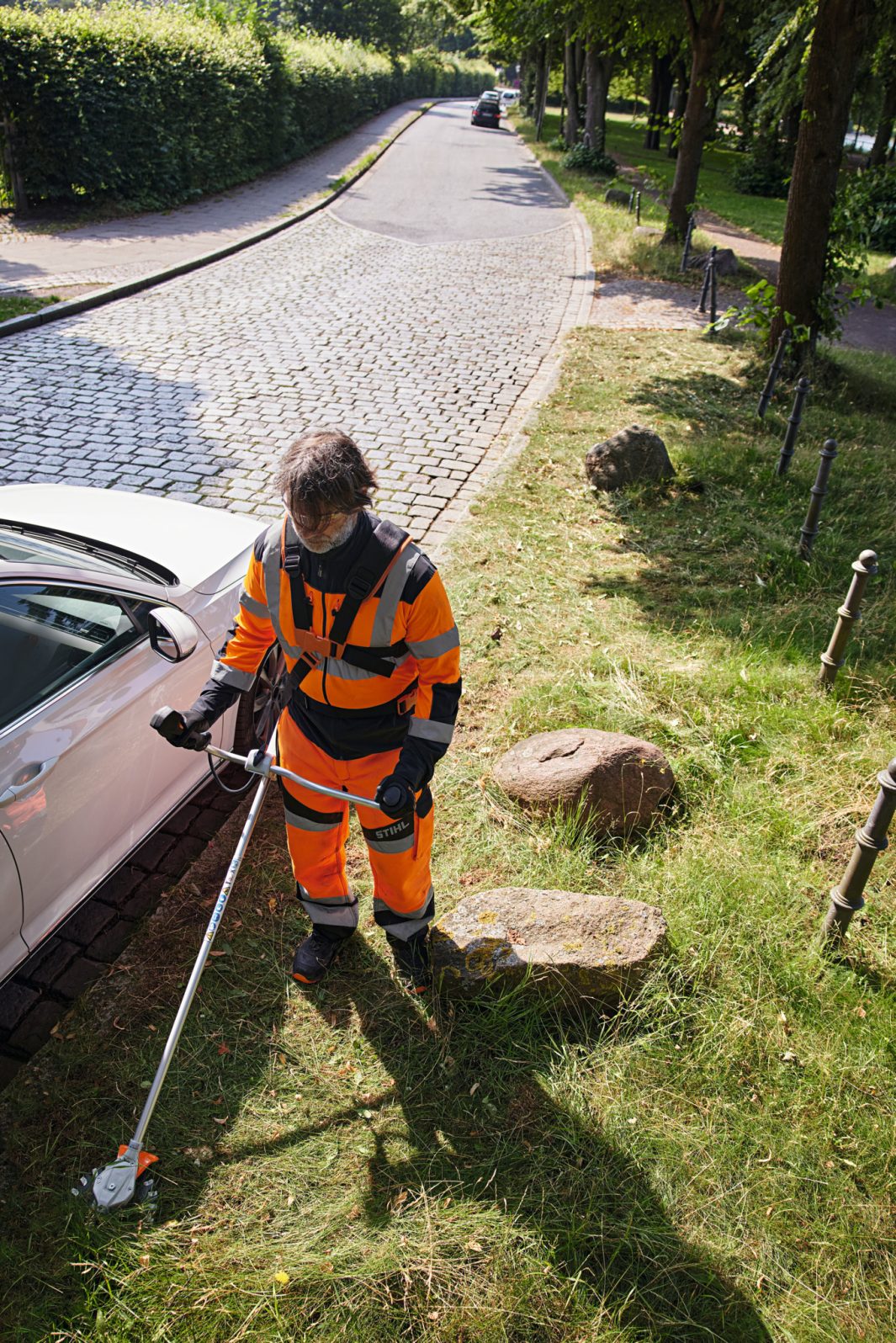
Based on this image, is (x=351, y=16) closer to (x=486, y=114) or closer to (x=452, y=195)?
(x=486, y=114)

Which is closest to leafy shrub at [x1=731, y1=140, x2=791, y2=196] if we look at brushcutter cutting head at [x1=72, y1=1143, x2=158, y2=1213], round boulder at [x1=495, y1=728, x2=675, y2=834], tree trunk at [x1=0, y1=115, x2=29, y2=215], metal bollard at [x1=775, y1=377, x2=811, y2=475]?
tree trunk at [x1=0, y1=115, x2=29, y2=215]

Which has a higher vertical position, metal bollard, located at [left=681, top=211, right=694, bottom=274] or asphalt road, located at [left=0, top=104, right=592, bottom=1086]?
metal bollard, located at [left=681, top=211, right=694, bottom=274]

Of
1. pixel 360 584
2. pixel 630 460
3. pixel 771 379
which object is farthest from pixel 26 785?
pixel 771 379

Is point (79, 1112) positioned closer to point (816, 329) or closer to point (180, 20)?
point (816, 329)

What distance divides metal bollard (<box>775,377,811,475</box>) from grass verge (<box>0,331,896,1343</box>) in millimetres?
3506

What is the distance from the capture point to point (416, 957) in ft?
11.5

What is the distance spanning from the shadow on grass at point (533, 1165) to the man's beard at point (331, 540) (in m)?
1.75

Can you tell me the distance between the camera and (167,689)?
380 centimetres

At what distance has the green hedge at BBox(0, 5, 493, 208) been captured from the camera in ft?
51.4

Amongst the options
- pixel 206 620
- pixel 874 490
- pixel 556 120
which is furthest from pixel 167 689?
pixel 556 120

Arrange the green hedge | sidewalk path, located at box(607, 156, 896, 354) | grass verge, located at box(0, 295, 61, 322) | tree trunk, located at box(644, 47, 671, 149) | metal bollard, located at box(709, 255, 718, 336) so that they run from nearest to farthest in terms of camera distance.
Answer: grass verge, located at box(0, 295, 61, 322), metal bollard, located at box(709, 255, 718, 336), sidewalk path, located at box(607, 156, 896, 354), the green hedge, tree trunk, located at box(644, 47, 671, 149)

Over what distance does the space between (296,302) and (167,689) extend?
11.0 m

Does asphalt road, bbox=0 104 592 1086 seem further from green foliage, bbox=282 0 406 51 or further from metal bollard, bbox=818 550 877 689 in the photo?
green foliage, bbox=282 0 406 51

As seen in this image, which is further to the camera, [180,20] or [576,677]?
[180,20]
